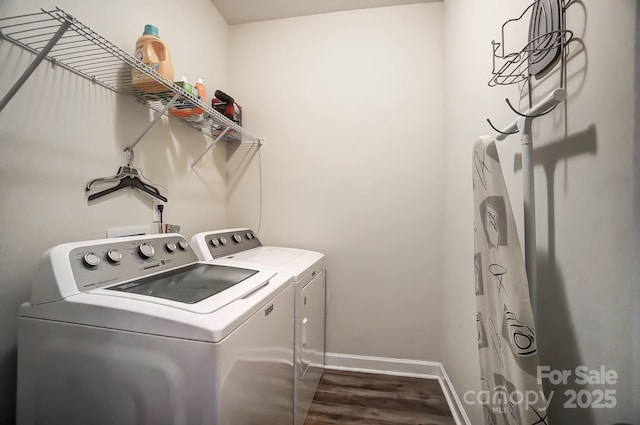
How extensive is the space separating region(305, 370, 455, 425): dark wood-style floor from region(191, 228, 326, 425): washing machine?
107 mm

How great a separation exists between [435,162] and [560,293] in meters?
1.49

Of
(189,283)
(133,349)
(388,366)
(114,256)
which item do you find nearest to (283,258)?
(189,283)

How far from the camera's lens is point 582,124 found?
2.19ft

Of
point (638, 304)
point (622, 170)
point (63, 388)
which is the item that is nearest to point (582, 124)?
point (622, 170)

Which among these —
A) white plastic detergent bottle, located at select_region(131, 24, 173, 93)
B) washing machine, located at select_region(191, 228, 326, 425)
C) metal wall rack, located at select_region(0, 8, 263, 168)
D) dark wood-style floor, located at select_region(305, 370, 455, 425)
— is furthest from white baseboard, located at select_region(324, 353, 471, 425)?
white plastic detergent bottle, located at select_region(131, 24, 173, 93)

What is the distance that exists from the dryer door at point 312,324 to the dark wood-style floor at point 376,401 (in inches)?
8.1

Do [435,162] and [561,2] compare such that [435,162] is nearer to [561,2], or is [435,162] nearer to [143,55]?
[561,2]

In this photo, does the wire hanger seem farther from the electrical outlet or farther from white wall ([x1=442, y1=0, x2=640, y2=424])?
white wall ([x1=442, y1=0, x2=640, y2=424])

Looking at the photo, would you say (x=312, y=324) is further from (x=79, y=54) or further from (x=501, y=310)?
(x=79, y=54)

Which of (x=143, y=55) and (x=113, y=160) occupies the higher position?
(x=143, y=55)

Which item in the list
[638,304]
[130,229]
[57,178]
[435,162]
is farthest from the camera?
[435,162]

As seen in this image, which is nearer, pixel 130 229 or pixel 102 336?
pixel 102 336

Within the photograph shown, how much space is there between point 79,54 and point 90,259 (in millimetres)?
866

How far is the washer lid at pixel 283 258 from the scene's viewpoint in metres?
1.47
